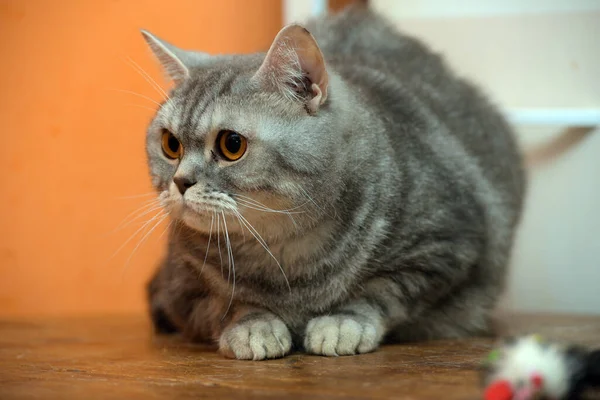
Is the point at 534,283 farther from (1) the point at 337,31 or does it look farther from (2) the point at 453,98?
(1) the point at 337,31

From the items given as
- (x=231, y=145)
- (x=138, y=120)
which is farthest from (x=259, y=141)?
(x=138, y=120)

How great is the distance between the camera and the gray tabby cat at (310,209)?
1.44m

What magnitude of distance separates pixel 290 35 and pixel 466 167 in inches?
25.7

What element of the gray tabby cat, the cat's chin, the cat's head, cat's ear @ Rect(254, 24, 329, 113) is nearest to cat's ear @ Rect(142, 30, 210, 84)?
the gray tabby cat

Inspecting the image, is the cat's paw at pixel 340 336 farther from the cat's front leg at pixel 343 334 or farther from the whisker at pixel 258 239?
the whisker at pixel 258 239

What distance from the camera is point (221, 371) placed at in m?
1.32

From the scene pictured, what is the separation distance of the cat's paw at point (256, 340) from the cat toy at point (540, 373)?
54 centimetres

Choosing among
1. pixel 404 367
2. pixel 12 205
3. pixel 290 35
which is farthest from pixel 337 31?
pixel 12 205

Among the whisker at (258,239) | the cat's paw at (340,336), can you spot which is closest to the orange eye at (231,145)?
the whisker at (258,239)

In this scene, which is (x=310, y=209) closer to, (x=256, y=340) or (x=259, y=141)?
(x=259, y=141)

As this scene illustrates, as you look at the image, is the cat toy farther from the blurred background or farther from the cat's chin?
the blurred background

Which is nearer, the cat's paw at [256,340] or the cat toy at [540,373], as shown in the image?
the cat toy at [540,373]

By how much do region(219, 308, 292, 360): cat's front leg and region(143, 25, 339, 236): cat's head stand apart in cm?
21

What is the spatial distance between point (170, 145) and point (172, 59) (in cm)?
22
